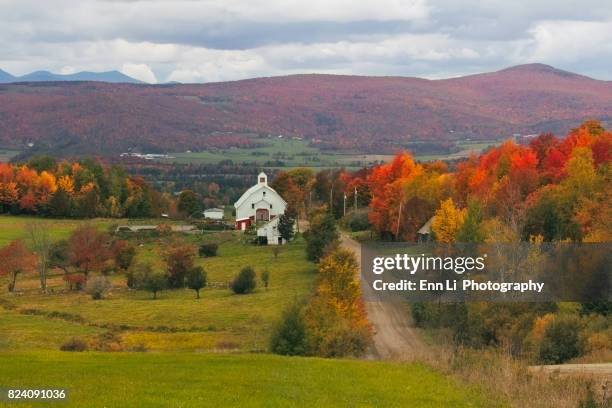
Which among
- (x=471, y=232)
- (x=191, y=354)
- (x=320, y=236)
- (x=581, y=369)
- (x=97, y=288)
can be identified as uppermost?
(x=471, y=232)

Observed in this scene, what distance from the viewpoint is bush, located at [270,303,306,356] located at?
25547 mm

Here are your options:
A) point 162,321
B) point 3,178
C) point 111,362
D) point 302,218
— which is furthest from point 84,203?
point 111,362

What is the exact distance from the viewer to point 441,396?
1625 cm

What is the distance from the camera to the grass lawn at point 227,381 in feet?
48.1

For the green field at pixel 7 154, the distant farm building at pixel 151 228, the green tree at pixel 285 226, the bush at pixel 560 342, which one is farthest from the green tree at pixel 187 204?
the green field at pixel 7 154

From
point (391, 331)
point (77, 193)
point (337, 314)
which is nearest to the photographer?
point (337, 314)

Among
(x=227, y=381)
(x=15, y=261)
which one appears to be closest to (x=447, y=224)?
(x=15, y=261)

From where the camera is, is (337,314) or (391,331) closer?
(337,314)

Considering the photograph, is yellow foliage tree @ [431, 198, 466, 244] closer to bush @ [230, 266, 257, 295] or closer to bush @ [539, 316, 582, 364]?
bush @ [230, 266, 257, 295]

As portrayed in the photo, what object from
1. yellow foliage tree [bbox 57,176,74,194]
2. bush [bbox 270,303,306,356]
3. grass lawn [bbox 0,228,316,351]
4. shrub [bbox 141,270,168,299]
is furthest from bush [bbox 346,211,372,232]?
bush [bbox 270,303,306,356]

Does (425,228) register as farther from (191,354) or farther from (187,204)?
(187,204)

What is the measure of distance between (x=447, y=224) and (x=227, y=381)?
86.7ft

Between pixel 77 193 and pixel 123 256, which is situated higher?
pixel 77 193

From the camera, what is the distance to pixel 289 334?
84.5ft
